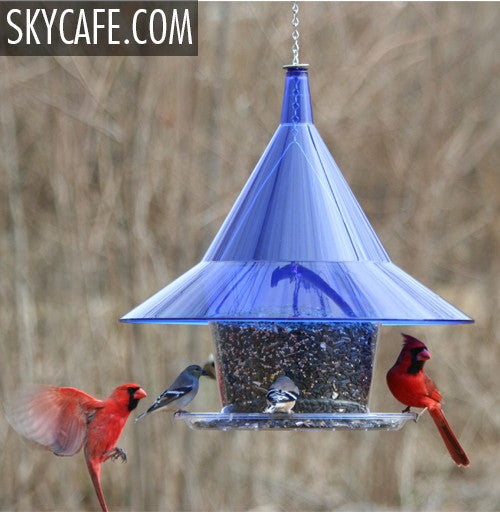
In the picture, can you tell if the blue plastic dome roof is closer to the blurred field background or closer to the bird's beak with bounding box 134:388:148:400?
the bird's beak with bounding box 134:388:148:400

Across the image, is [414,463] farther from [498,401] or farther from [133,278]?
[133,278]

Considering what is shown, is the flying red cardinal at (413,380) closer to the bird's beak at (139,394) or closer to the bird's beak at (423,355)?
the bird's beak at (423,355)

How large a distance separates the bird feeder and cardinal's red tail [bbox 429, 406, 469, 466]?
2.86 feet

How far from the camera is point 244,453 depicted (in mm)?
9812

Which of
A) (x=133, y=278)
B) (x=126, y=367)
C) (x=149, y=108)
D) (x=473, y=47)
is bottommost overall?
(x=126, y=367)

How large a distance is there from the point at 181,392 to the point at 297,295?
1799 mm

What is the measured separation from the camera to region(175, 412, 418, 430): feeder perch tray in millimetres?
3762

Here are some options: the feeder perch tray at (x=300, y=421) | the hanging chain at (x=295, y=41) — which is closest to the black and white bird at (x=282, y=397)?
the feeder perch tray at (x=300, y=421)

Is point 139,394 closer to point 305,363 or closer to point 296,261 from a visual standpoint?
point 305,363

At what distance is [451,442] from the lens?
4973 mm

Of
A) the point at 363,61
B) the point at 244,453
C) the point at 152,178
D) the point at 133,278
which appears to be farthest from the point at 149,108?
the point at 244,453

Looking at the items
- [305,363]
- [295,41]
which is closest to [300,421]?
[305,363]

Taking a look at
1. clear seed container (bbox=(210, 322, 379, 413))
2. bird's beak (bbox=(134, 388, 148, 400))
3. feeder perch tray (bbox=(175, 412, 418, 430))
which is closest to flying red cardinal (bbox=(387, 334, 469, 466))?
clear seed container (bbox=(210, 322, 379, 413))

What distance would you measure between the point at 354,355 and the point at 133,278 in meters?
5.68
